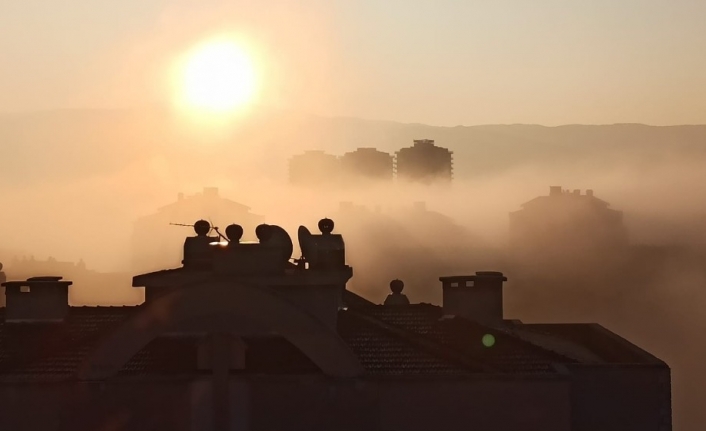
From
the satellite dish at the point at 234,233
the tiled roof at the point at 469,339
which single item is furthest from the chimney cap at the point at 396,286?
the satellite dish at the point at 234,233

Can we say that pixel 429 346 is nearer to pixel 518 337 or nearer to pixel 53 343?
pixel 518 337

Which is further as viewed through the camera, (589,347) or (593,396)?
(589,347)

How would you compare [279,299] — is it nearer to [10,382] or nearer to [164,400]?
[164,400]

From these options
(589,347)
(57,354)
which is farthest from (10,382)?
(589,347)

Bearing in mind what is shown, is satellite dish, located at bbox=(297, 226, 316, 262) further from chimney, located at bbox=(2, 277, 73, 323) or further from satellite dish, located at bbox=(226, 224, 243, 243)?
chimney, located at bbox=(2, 277, 73, 323)

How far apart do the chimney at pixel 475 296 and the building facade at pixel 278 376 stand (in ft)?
21.5

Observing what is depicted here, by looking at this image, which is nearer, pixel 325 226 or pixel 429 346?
pixel 429 346

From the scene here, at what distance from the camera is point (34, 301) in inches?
→ 1745

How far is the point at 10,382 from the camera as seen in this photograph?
3622 cm

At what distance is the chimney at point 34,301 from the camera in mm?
44094

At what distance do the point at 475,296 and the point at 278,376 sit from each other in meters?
12.3

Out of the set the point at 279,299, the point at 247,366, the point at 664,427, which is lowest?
the point at 664,427

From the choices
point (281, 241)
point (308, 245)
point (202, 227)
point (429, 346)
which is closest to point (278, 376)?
point (281, 241)

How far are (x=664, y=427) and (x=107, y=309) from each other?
2194 cm
